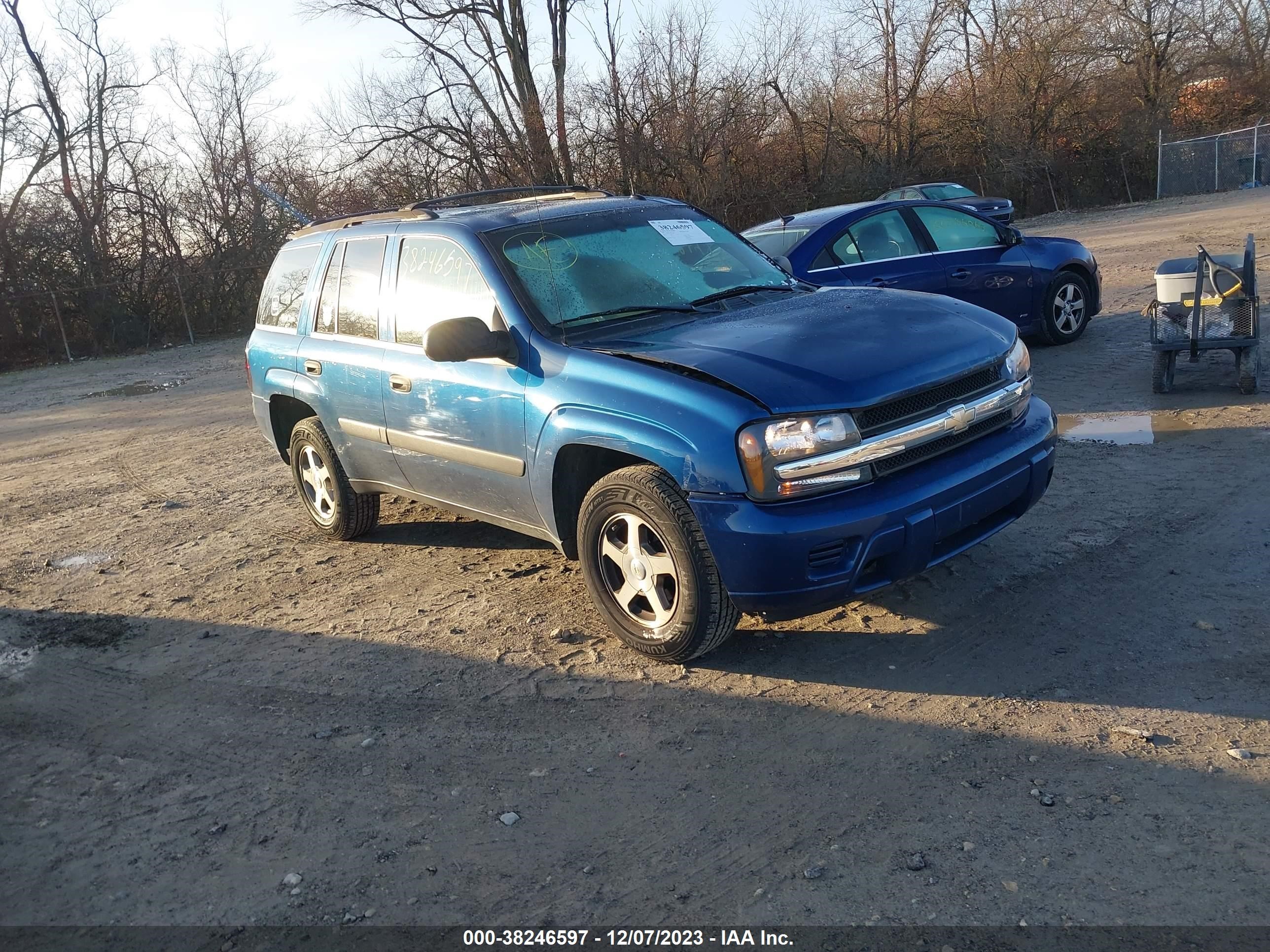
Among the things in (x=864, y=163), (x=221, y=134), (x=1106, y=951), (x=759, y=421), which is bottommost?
(x=1106, y=951)

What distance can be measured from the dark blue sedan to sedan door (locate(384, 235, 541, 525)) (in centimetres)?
424

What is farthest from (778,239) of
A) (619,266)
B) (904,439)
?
(904,439)

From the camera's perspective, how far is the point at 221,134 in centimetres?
2927

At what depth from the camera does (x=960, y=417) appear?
13.9ft

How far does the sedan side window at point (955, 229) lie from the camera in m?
9.34

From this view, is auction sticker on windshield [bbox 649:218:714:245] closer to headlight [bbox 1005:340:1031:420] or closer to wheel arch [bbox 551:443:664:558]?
wheel arch [bbox 551:443:664:558]

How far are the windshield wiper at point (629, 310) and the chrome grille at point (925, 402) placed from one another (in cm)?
124

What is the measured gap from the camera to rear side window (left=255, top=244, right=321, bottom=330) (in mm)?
6449

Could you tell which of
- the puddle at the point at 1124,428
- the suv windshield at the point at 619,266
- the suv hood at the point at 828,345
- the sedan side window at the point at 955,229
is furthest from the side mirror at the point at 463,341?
the sedan side window at the point at 955,229

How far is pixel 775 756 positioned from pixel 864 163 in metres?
31.8

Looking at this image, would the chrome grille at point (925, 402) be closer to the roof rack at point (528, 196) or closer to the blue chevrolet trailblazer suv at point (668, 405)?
the blue chevrolet trailblazer suv at point (668, 405)

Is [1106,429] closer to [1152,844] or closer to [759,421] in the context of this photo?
[759,421]

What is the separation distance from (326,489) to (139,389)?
1165 cm

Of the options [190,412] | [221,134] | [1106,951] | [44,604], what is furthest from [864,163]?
[1106,951]
